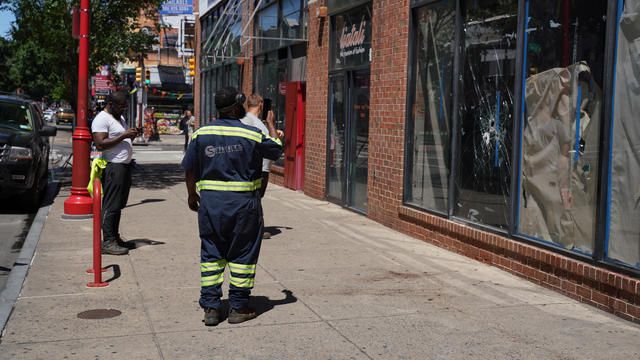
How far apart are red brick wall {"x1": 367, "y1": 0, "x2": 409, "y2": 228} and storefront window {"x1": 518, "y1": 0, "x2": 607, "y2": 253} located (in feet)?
9.60

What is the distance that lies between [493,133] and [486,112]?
10.9 inches

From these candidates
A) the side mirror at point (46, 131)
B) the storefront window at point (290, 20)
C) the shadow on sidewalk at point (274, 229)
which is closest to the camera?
the shadow on sidewalk at point (274, 229)

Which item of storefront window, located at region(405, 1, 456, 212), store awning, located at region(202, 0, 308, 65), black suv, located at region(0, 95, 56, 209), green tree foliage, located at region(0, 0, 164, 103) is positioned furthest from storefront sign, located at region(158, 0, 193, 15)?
storefront window, located at region(405, 1, 456, 212)

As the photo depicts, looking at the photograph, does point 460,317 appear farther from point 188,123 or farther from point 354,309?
point 188,123

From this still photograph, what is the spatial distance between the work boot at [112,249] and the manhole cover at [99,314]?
2344mm

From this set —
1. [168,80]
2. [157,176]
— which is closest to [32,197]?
[157,176]

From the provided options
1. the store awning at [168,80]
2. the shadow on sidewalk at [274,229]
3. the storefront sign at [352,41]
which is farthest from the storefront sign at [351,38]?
the store awning at [168,80]

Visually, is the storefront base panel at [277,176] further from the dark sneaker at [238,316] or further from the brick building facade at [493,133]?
the dark sneaker at [238,316]

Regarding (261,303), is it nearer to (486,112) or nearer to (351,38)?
(486,112)

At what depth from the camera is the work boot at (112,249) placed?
27.1ft

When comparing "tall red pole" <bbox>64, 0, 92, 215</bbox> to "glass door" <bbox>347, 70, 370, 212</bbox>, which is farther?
"glass door" <bbox>347, 70, 370, 212</bbox>

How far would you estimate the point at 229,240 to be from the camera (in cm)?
554

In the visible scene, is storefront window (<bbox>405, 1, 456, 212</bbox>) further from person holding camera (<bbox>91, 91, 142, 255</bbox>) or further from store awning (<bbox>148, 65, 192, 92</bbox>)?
store awning (<bbox>148, 65, 192, 92</bbox>)

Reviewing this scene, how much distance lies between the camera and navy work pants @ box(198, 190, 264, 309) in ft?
17.9
